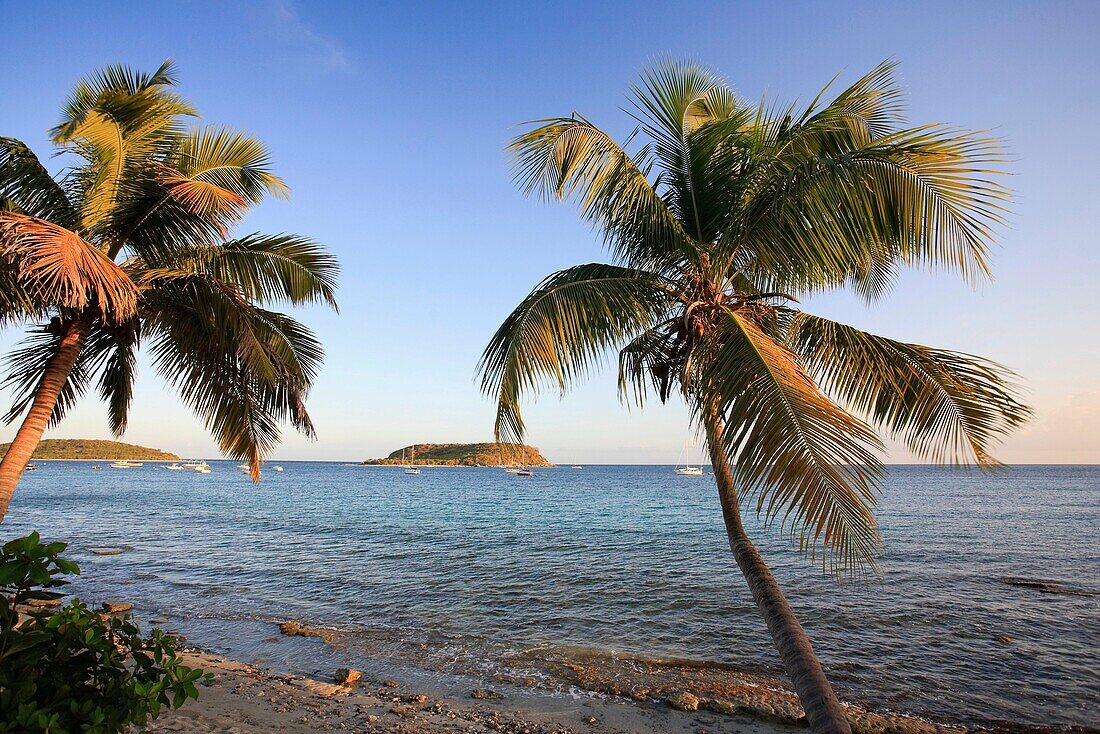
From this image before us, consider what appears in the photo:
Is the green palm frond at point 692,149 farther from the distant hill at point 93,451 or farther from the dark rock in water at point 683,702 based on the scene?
the distant hill at point 93,451

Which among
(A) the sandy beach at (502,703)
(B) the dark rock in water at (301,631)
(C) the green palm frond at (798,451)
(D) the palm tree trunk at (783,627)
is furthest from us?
(B) the dark rock in water at (301,631)

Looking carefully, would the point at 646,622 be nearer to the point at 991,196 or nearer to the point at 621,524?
the point at 991,196

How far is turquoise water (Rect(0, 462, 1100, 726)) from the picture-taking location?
10.5 metres

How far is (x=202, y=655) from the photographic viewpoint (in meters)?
10.0

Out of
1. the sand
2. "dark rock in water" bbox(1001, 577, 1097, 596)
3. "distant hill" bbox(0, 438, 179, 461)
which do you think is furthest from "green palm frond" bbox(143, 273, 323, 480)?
"distant hill" bbox(0, 438, 179, 461)

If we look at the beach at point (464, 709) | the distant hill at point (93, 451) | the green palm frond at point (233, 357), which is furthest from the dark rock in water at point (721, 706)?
the distant hill at point (93, 451)

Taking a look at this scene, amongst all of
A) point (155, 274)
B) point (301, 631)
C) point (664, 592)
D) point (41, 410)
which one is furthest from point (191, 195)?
point (664, 592)

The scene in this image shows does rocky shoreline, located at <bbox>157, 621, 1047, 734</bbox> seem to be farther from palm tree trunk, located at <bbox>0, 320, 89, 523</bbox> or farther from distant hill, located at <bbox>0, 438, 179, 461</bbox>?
distant hill, located at <bbox>0, 438, 179, 461</bbox>

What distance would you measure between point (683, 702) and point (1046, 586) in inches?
630

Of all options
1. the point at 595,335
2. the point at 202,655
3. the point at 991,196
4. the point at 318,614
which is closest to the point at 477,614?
the point at 318,614

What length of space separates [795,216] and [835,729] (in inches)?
155

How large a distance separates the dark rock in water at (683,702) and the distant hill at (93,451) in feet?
692

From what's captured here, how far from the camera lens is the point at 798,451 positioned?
357 centimetres

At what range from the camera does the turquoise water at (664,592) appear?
1054 cm
